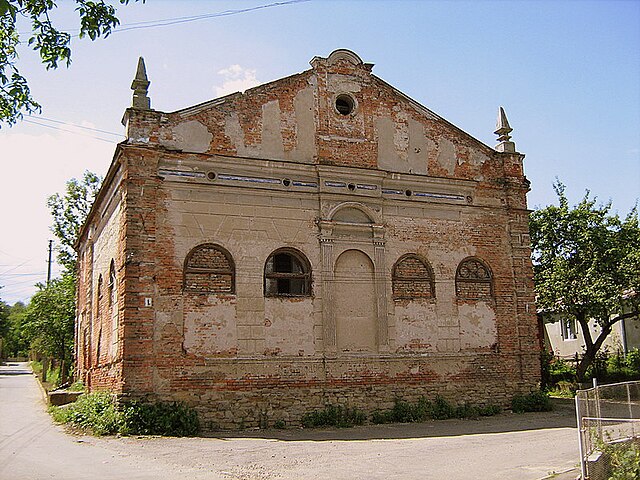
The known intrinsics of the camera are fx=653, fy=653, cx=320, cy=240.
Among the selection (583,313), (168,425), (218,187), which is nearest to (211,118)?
(218,187)

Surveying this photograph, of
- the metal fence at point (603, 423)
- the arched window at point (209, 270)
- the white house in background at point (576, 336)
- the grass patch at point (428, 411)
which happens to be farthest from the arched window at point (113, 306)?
the white house in background at point (576, 336)

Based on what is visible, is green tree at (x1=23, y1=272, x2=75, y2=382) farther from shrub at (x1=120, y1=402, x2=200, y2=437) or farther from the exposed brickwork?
the exposed brickwork

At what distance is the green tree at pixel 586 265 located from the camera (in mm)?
24438

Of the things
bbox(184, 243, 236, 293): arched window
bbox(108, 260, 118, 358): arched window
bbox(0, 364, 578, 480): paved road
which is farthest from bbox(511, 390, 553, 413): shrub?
bbox(108, 260, 118, 358): arched window

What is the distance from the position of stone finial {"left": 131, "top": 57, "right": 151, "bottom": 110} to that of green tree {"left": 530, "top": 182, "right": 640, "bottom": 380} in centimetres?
1718

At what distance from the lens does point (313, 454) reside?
1238 centimetres

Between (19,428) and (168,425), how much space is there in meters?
5.31

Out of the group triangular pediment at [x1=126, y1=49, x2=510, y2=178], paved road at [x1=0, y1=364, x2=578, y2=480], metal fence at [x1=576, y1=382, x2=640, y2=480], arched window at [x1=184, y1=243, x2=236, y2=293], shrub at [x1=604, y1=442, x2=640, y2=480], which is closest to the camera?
shrub at [x1=604, y1=442, x2=640, y2=480]

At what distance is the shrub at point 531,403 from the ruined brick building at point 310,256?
0.38m

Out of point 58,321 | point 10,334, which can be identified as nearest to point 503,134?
point 58,321

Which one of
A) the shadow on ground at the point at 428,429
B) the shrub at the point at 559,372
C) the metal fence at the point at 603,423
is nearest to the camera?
the metal fence at the point at 603,423

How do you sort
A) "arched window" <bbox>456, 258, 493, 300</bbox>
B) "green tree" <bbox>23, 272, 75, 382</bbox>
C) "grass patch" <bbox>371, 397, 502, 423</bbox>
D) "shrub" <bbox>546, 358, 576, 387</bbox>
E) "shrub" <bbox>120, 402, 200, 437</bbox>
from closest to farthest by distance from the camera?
"shrub" <bbox>120, 402, 200, 437</bbox>
"grass patch" <bbox>371, 397, 502, 423</bbox>
"arched window" <bbox>456, 258, 493, 300</bbox>
"shrub" <bbox>546, 358, 576, 387</bbox>
"green tree" <bbox>23, 272, 75, 382</bbox>

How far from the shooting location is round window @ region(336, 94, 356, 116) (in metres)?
19.0

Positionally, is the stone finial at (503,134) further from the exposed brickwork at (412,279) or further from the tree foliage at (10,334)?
the tree foliage at (10,334)
